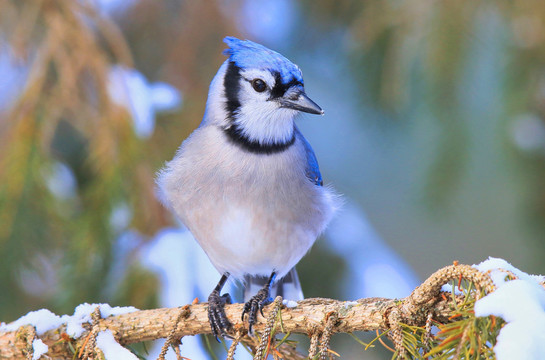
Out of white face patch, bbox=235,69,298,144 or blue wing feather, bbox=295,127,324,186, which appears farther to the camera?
blue wing feather, bbox=295,127,324,186

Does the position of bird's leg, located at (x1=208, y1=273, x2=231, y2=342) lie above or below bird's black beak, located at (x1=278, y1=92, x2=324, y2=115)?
below

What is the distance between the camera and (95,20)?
5.96 ft

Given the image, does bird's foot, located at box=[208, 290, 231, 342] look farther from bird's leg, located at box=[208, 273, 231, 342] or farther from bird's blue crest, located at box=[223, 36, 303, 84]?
bird's blue crest, located at box=[223, 36, 303, 84]

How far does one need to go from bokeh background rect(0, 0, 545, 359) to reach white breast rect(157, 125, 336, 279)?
5.9 inches

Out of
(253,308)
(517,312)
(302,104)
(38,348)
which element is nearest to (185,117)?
(302,104)

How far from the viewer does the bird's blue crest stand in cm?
165

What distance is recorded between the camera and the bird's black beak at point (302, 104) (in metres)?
1.62

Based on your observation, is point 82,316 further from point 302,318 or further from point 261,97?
point 261,97

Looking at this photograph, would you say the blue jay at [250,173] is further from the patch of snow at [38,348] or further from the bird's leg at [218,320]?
the patch of snow at [38,348]

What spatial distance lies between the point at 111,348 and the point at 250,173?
0.68 metres

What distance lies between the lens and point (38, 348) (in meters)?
1.11

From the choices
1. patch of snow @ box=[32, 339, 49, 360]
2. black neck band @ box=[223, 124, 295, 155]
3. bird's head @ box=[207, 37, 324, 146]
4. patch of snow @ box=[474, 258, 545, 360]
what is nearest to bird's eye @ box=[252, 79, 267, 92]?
bird's head @ box=[207, 37, 324, 146]

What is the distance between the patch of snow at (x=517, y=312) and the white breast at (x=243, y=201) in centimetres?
92

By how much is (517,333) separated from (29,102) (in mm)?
1511
